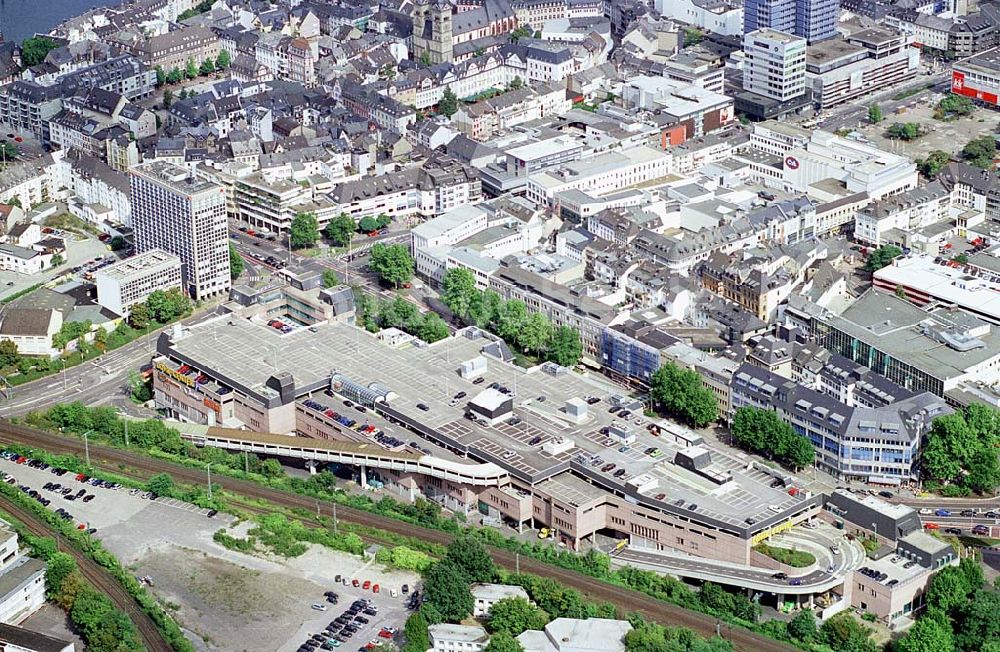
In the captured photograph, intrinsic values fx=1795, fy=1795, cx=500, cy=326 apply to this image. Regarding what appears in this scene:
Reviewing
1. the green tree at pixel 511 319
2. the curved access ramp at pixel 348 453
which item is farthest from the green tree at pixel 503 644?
the green tree at pixel 511 319

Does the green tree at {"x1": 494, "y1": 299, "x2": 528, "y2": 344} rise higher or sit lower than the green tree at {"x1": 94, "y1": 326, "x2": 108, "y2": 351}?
higher

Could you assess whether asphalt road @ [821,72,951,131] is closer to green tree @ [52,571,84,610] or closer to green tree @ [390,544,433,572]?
green tree @ [390,544,433,572]

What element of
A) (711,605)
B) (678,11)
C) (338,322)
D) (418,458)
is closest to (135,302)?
(338,322)

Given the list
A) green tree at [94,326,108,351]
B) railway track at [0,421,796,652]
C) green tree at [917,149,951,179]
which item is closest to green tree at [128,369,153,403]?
green tree at [94,326,108,351]

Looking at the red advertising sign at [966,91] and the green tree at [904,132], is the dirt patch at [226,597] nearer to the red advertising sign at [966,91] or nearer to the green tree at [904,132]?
the green tree at [904,132]

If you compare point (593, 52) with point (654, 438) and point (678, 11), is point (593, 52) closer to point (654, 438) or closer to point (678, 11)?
point (678, 11)

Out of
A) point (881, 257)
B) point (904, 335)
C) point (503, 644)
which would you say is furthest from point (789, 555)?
point (881, 257)

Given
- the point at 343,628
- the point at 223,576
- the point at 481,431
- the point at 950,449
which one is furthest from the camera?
the point at 481,431

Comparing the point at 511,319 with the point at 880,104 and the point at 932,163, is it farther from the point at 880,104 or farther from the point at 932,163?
the point at 880,104
